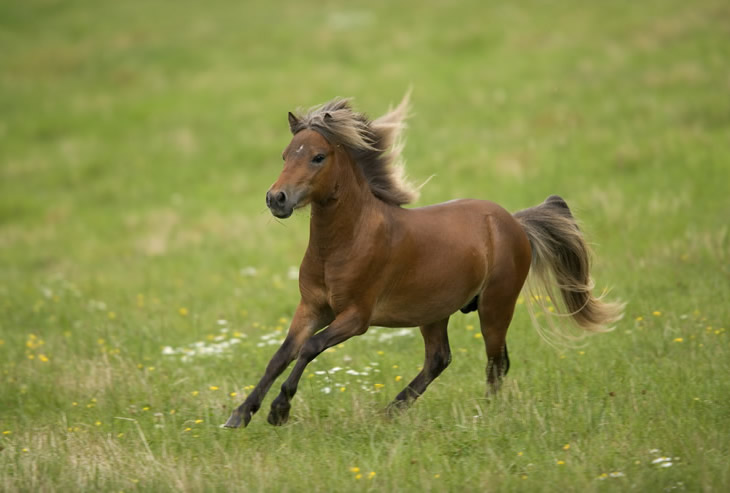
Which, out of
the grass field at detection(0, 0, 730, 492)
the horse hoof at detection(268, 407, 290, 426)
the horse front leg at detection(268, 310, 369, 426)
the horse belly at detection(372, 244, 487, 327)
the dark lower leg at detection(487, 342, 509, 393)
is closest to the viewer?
the grass field at detection(0, 0, 730, 492)

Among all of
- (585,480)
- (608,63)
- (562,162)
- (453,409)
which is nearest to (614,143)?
(562,162)

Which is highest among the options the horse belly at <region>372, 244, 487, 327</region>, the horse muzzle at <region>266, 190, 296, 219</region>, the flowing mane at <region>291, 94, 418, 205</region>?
the flowing mane at <region>291, 94, 418, 205</region>

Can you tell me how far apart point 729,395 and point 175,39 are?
82.1 ft

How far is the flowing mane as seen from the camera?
577cm

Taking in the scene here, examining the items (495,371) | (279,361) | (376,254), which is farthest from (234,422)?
(495,371)

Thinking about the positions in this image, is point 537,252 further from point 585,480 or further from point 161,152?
point 161,152

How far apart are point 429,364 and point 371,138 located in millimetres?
1712

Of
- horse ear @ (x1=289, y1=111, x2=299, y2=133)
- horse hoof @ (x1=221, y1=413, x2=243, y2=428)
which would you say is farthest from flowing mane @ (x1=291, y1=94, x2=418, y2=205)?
horse hoof @ (x1=221, y1=413, x2=243, y2=428)

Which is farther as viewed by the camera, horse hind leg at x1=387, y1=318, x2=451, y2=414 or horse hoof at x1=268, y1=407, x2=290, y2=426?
horse hind leg at x1=387, y1=318, x2=451, y2=414

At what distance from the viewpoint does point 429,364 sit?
655 cm

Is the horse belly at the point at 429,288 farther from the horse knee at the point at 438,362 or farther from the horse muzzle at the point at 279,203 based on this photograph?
the horse muzzle at the point at 279,203

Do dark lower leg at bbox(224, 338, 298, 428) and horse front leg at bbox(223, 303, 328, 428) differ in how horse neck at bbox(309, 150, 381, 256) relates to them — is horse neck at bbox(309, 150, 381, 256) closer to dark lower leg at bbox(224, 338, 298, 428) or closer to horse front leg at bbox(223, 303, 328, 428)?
horse front leg at bbox(223, 303, 328, 428)

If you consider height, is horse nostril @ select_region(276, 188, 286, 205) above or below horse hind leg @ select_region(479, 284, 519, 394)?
above

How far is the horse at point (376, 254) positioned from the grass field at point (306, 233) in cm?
38
